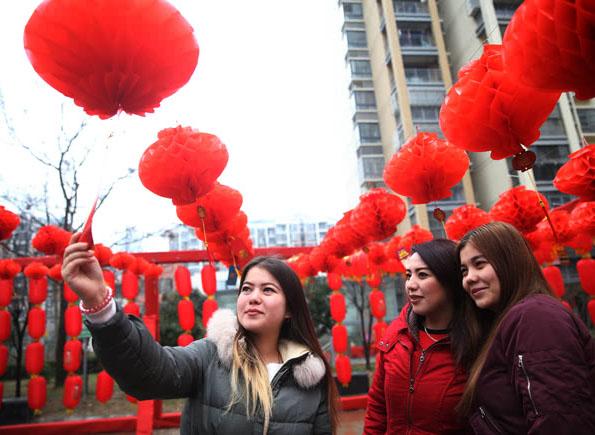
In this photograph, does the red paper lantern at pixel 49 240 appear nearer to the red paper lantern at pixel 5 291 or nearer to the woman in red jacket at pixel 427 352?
the red paper lantern at pixel 5 291

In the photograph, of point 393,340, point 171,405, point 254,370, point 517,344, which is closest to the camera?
point 517,344

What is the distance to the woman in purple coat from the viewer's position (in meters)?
1.18

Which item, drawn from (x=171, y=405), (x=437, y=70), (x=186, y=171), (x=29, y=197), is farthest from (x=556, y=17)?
(x=437, y=70)

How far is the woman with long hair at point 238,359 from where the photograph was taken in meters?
1.20

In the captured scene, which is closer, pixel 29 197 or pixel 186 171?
pixel 186 171

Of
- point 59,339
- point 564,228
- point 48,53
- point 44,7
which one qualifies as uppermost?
point 44,7

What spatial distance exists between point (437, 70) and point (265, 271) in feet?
76.9

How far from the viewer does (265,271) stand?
1.82 meters

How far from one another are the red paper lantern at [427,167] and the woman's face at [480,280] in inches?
58.2

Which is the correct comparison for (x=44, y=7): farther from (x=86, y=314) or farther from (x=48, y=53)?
(x=86, y=314)

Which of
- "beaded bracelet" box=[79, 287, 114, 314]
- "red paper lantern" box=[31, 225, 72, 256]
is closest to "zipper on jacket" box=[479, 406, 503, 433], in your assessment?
"beaded bracelet" box=[79, 287, 114, 314]

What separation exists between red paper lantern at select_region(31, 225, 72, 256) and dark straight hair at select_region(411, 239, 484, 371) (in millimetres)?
4212

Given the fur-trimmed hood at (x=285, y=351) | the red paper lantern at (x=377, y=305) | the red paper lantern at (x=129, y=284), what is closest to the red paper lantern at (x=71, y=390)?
the red paper lantern at (x=129, y=284)

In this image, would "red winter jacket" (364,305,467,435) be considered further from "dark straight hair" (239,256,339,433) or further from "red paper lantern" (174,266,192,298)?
"red paper lantern" (174,266,192,298)
